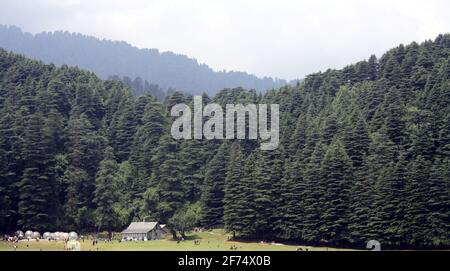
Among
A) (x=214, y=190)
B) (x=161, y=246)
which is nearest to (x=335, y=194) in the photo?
(x=214, y=190)

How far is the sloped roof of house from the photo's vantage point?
69.6 m

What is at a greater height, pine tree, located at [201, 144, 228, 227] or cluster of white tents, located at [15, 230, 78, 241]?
pine tree, located at [201, 144, 228, 227]

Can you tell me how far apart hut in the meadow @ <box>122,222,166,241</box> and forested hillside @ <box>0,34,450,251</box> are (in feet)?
6.41

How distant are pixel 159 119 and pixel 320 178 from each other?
3096 centimetres

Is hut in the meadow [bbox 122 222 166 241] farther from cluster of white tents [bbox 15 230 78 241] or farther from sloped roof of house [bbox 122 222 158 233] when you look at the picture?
cluster of white tents [bbox 15 230 78 241]

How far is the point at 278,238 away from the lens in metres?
68.5

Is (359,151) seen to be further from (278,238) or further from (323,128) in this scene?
(278,238)

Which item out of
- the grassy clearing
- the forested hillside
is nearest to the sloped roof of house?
the forested hillside

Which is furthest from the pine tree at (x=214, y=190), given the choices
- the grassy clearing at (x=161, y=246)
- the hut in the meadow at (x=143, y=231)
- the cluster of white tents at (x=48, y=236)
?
the cluster of white tents at (x=48, y=236)

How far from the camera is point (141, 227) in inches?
2756

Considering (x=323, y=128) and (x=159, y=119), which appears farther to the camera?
(x=159, y=119)

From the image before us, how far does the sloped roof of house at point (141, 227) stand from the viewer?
228 ft
